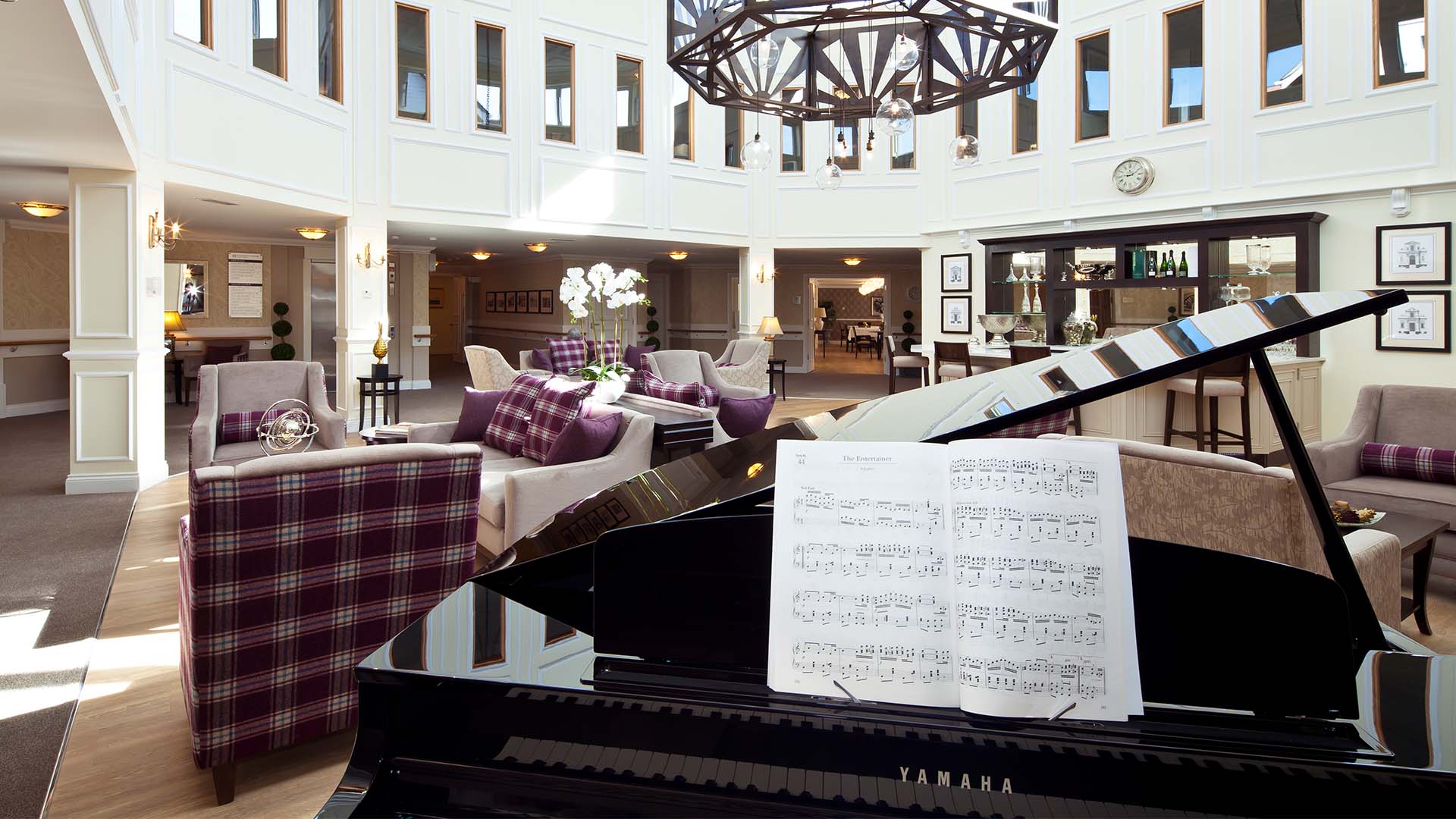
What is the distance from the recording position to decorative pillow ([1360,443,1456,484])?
12.5ft

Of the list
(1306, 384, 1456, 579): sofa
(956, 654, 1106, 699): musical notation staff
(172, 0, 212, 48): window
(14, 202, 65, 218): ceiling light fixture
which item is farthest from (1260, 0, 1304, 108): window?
(14, 202, 65, 218): ceiling light fixture

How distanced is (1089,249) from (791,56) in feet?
19.8

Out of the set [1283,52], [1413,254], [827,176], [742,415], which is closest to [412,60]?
[827,176]

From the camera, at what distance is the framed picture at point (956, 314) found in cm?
1053

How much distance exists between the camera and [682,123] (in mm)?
10805

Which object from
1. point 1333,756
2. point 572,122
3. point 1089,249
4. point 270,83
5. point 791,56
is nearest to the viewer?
point 1333,756

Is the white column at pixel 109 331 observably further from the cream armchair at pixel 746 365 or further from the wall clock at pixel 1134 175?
the wall clock at pixel 1134 175

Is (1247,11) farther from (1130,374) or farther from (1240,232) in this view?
(1130,374)

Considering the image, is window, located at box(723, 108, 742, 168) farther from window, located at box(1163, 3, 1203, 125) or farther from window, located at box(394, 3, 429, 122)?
window, located at box(1163, 3, 1203, 125)

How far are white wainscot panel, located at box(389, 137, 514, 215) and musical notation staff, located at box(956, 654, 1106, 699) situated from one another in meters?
8.91

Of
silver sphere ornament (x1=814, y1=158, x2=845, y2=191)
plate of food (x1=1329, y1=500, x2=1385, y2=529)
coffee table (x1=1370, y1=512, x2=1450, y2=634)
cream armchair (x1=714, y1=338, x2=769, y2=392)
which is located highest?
silver sphere ornament (x1=814, y1=158, x2=845, y2=191)

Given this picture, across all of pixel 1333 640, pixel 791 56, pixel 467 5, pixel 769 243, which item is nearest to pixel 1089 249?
pixel 769 243

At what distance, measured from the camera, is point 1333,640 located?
1.08 metres

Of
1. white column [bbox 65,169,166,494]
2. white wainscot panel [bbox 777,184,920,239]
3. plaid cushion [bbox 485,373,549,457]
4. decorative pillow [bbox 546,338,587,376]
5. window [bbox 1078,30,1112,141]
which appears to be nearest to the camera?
plaid cushion [bbox 485,373,549,457]
